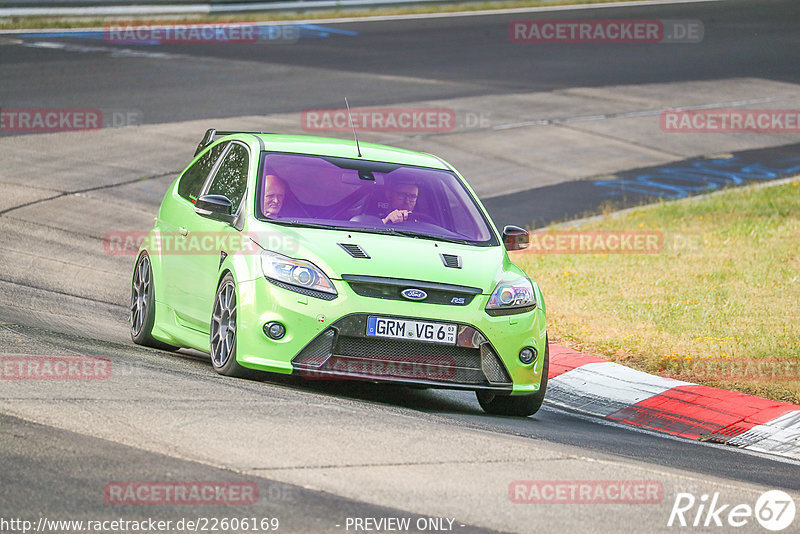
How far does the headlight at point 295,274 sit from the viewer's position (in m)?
7.56

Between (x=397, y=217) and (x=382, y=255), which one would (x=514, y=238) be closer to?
(x=397, y=217)

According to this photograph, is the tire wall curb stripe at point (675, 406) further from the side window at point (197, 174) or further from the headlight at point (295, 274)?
the side window at point (197, 174)

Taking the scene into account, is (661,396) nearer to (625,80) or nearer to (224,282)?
(224,282)

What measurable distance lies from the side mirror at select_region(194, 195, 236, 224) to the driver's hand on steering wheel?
3.37ft

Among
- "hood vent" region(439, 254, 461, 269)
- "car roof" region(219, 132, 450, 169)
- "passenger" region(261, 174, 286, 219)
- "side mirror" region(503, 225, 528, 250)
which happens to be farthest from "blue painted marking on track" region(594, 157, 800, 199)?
"hood vent" region(439, 254, 461, 269)

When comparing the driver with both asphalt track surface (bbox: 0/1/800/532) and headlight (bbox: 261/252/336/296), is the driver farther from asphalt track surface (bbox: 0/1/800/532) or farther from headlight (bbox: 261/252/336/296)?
asphalt track surface (bbox: 0/1/800/532)

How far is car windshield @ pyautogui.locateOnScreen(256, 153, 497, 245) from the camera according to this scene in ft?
27.5

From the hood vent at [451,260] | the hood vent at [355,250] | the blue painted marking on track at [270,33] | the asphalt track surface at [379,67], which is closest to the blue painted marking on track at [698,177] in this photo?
the asphalt track surface at [379,67]

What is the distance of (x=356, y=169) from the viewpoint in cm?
881

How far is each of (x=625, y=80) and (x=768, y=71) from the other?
444 centimetres

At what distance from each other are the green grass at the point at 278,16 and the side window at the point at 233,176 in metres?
21.2

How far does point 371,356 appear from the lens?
749 centimetres

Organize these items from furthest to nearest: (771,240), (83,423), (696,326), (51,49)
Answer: (51,49) → (771,240) → (696,326) → (83,423)

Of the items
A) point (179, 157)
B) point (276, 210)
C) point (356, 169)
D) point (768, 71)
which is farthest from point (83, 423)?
point (768, 71)
